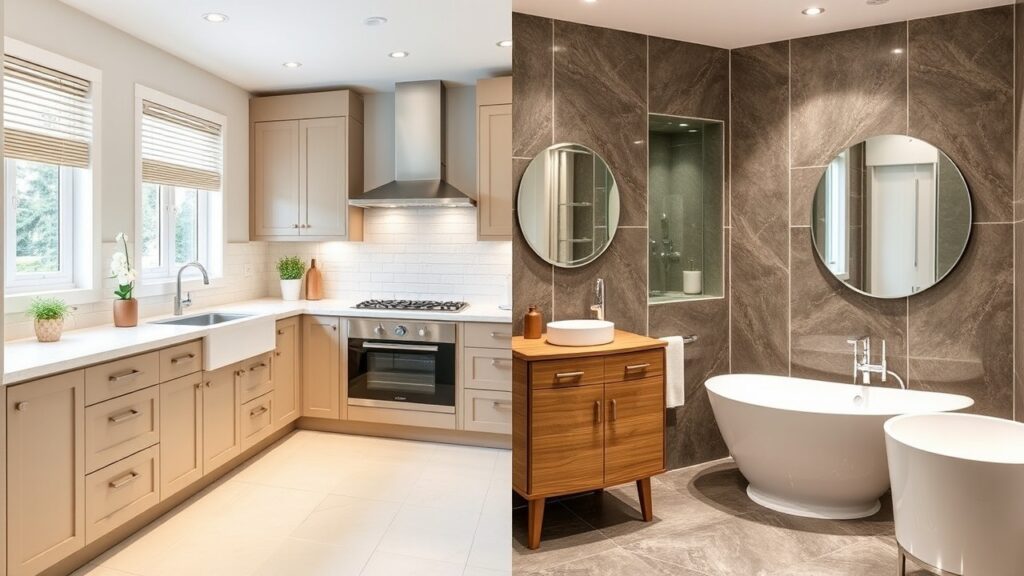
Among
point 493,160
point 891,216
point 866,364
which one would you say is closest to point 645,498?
point 866,364

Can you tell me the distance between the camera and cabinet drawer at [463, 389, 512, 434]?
50 centimetres

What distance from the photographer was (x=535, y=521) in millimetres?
1896

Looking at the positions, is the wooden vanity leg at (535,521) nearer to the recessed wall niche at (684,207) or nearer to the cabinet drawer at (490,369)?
the recessed wall niche at (684,207)

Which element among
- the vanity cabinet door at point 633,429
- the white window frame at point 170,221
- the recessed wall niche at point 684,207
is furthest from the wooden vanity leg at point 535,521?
the white window frame at point 170,221

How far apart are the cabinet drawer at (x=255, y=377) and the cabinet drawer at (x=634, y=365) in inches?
63.7

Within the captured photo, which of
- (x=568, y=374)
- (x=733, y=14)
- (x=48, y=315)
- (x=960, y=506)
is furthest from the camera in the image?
(x=733, y=14)

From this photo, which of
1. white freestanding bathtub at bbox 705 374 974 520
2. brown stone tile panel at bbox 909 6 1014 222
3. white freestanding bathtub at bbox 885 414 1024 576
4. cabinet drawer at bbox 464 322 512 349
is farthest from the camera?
brown stone tile panel at bbox 909 6 1014 222

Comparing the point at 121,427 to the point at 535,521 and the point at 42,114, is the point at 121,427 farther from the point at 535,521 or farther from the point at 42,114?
the point at 535,521

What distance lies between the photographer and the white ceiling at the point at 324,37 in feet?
1.10

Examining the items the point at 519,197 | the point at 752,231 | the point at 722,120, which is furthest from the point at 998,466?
the point at 722,120

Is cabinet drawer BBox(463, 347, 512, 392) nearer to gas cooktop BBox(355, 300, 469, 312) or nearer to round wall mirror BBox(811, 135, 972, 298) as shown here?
gas cooktop BBox(355, 300, 469, 312)

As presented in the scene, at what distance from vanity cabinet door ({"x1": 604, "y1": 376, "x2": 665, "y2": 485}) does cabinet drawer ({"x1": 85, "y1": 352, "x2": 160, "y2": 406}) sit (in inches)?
67.9

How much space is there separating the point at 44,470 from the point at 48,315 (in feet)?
0.26

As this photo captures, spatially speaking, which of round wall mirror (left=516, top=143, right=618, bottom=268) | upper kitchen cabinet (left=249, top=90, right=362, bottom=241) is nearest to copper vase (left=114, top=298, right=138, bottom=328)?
upper kitchen cabinet (left=249, top=90, right=362, bottom=241)
